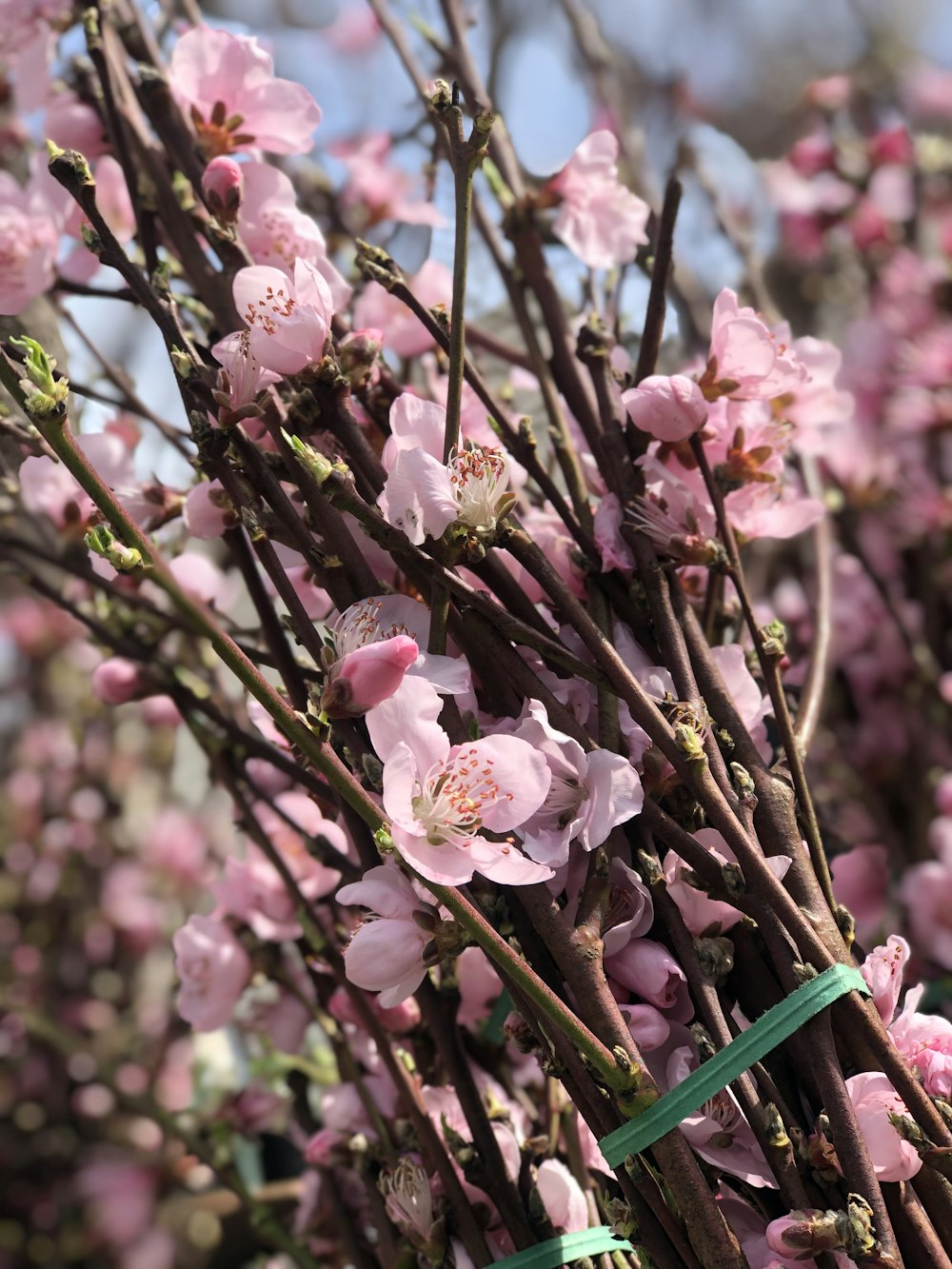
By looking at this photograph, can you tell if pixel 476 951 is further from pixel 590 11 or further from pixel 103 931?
pixel 103 931

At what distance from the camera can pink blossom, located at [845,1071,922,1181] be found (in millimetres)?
398

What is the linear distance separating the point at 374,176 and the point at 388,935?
25.9 inches

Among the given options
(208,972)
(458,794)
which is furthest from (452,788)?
(208,972)

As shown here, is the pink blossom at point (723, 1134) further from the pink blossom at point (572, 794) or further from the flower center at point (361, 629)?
the flower center at point (361, 629)

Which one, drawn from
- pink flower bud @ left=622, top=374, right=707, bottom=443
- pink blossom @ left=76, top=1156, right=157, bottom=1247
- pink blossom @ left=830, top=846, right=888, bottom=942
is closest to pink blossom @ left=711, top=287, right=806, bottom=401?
pink flower bud @ left=622, top=374, right=707, bottom=443

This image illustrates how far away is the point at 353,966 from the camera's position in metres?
0.40

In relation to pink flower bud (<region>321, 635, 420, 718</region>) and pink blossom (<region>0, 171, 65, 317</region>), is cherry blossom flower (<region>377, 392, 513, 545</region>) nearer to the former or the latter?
pink flower bud (<region>321, 635, 420, 718</region>)

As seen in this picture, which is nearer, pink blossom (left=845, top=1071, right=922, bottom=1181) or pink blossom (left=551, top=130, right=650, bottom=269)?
pink blossom (left=845, top=1071, right=922, bottom=1181)

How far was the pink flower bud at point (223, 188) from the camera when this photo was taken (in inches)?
19.8

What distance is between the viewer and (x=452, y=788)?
0.39m

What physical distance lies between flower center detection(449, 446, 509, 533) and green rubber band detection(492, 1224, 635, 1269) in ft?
0.92

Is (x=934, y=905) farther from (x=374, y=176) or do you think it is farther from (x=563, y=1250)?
(x=374, y=176)

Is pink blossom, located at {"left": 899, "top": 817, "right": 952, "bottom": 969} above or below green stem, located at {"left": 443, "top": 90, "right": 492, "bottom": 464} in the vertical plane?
below

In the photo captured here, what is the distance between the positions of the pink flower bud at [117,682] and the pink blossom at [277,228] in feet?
0.84
